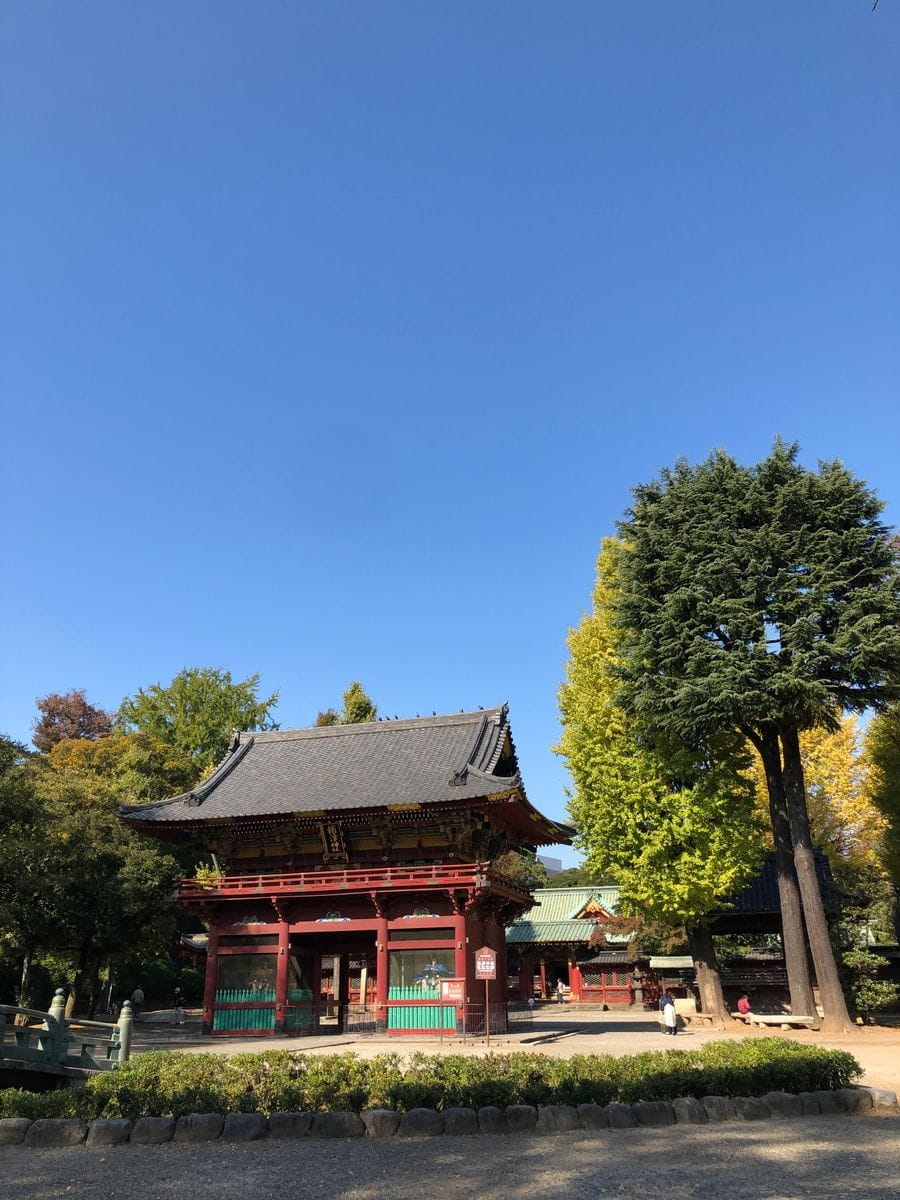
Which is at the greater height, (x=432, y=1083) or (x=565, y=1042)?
(x=432, y=1083)

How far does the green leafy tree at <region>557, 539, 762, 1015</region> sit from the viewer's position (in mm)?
28453

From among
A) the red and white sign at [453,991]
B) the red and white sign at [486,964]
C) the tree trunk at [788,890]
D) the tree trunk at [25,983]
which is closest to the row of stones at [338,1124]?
the red and white sign at [486,964]

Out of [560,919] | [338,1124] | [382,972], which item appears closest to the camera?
[338,1124]

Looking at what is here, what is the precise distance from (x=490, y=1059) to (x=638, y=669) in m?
18.7

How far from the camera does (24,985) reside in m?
33.5

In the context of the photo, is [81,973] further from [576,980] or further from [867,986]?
[867,986]

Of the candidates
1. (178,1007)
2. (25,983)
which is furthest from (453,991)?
(25,983)

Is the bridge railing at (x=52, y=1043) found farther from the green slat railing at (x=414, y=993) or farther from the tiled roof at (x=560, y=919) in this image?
the tiled roof at (x=560, y=919)

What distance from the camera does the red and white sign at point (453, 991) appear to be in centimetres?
2534

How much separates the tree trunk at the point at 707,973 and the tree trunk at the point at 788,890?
11.1 ft

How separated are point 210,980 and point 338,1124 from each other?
20.1 m

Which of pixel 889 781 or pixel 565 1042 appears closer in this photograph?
pixel 565 1042

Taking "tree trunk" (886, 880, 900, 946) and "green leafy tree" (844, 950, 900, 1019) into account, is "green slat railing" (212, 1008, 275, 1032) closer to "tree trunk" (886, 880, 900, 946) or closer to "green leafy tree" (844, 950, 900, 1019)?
"green leafy tree" (844, 950, 900, 1019)

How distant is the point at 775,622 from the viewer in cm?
2795
